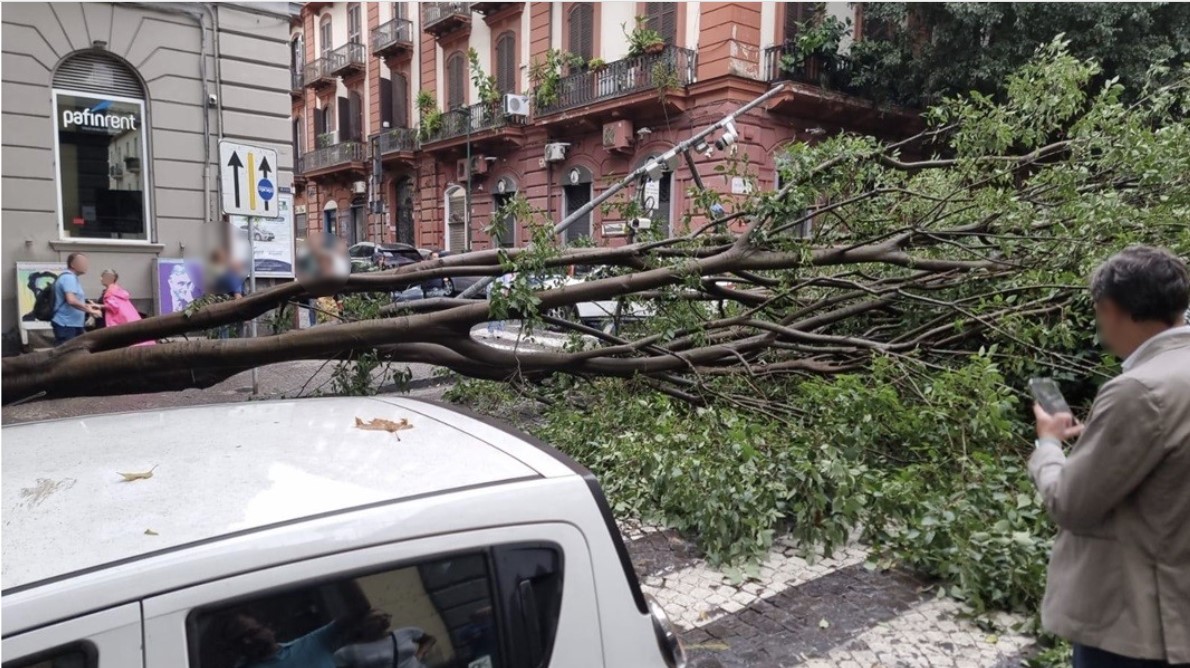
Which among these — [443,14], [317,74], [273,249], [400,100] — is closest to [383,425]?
[273,249]

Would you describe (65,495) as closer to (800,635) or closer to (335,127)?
(800,635)

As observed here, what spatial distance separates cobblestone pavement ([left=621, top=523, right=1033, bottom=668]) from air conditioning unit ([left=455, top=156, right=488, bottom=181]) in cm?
2101

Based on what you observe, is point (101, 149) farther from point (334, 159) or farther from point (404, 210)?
point (404, 210)

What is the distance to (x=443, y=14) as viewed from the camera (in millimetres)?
25000

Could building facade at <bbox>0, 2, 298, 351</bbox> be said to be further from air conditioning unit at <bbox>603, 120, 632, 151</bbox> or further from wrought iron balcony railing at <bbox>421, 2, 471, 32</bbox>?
wrought iron balcony railing at <bbox>421, 2, 471, 32</bbox>

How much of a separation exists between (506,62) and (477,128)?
241cm

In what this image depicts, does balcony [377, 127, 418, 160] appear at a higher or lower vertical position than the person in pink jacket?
higher

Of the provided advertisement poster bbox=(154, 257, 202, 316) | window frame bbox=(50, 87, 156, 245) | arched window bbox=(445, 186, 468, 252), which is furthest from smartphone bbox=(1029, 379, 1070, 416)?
arched window bbox=(445, 186, 468, 252)

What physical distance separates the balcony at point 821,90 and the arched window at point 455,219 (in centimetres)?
1090

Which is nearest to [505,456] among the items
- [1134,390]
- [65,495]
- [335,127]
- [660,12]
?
[65,495]

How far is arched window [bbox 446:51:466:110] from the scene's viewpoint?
2491 cm

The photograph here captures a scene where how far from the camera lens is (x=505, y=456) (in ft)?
6.44

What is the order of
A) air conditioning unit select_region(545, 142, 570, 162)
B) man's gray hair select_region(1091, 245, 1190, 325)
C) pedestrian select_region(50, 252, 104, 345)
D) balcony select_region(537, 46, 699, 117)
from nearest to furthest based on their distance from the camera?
man's gray hair select_region(1091, 245, 1190, 325), pedestrian select_region(50, 252, 104, 345), balcony select_region(537, 46, 699, 117), air conditioning unit select_region(545, 142, 570, 162)

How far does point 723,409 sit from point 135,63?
10983 millimetres
